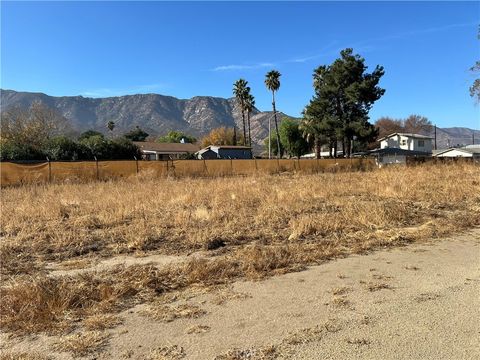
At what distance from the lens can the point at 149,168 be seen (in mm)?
32531

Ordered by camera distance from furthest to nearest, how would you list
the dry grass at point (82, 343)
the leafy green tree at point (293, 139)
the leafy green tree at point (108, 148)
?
the leafy green tree at point (293, 139)
the leafy green tree at point (108, 148)
the dry grass at point (82, 343)

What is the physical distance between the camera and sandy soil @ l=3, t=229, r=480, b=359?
3789 millimetres

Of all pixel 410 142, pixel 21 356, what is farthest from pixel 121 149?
pixel 410 142

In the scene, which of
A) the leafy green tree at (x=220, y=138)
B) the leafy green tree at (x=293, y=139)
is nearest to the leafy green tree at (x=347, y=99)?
the leafy green tree at (x=293, y=139)

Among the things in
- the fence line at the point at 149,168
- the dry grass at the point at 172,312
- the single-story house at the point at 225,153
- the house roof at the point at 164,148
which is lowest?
the dry grass at the point at 172,312

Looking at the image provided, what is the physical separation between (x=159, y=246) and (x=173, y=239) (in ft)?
1.84

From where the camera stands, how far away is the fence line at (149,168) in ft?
87.6

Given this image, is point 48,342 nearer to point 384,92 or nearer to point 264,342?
point 264,342

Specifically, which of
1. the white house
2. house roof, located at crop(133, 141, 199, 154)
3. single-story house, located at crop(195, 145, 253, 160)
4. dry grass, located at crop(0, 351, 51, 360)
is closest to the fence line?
dry grass, located at crop(0, 351, 51, 360)

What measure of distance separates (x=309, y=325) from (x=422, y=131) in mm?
137026

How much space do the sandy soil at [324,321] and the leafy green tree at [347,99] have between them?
175 ft

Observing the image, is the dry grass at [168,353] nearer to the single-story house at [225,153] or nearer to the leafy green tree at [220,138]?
the single-story house at [225,153]

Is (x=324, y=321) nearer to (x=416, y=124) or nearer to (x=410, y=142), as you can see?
(x=410, y=142)

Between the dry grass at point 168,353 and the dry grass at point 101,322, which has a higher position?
the dry grass at point 101,322
